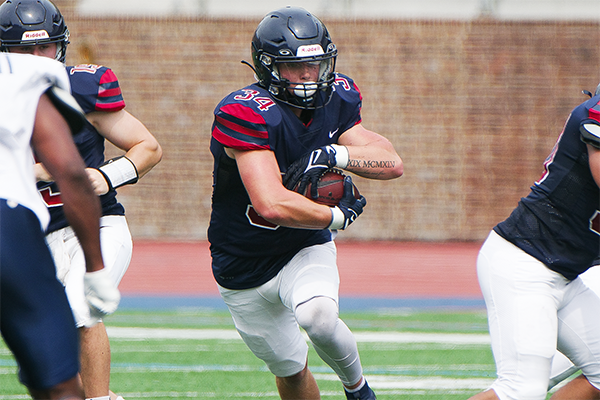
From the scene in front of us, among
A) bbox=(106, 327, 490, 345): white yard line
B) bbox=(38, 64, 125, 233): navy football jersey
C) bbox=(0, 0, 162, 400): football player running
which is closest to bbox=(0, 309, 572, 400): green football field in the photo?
bbox=(106, 327, 490, 345): white yard line

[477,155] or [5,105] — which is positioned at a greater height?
[5,105]

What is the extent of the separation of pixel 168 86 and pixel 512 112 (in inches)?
211

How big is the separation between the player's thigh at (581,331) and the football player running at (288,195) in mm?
901

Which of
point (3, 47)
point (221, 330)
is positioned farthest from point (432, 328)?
point (3, 47)

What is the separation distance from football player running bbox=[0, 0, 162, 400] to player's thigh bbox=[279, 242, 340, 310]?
2.50 ft

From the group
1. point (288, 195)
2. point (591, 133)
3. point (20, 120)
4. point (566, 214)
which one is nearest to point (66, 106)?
point (20, 120)

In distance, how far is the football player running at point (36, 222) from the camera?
6.04ft

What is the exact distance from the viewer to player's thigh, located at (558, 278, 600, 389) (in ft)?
9.30

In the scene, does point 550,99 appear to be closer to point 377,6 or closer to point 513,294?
point 377,6

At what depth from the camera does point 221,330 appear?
5.88m

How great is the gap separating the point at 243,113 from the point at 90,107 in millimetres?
844

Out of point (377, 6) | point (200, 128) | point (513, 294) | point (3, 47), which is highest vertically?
point (3, 47)

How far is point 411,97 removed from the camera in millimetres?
11375

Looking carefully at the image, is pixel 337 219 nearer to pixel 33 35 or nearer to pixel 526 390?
pixel 526 390
